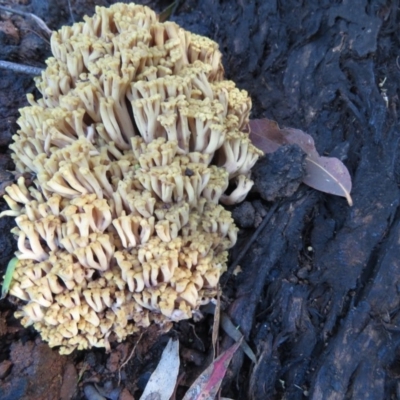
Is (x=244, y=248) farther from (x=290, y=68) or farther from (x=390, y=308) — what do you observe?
(x=290, y=68)

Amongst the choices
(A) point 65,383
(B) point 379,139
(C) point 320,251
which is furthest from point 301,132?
(A) point 65,383

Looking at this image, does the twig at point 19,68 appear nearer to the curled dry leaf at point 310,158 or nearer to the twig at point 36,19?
the twig at point 36,19

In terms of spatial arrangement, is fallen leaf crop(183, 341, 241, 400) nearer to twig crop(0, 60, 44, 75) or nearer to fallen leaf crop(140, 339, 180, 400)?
fallen leaf crop(140, 339, 180, 400)

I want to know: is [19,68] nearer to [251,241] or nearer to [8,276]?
[8,276]

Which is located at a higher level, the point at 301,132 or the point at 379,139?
the point at 379,139

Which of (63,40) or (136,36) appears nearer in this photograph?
(136,36)

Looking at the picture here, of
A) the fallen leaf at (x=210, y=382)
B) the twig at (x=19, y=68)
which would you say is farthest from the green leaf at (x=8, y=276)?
the twig at (x=19, y=68)

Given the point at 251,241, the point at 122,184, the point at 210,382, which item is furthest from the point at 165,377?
the point at 122,184
